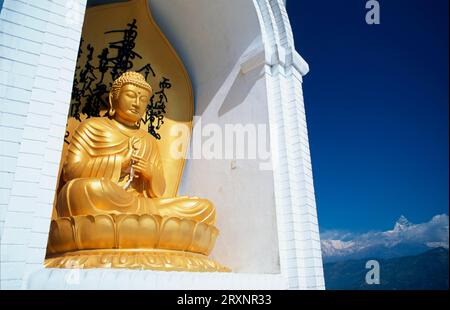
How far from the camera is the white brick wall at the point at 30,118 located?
1.79 m

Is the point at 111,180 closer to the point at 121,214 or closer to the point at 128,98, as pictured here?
the point at 121,214

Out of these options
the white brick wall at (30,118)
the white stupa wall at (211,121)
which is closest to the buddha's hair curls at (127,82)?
the white stupa wall at (211,121)

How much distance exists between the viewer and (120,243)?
2.62 m

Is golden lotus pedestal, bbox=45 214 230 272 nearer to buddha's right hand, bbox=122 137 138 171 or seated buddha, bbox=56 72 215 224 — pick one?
seated buddha, bbox=56 72 215 224

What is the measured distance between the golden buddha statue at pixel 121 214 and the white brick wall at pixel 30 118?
0.65 m

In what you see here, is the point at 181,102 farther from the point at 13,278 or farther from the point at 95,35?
the point at 13,278

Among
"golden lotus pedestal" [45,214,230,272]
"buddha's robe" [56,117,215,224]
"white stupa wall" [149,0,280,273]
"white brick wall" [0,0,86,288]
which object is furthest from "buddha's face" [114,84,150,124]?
"golden lotus pedestal" [45,214,230,272]

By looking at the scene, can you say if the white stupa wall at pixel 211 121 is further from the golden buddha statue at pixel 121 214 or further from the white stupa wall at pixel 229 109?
the golden buddha statue at pixel 121 214

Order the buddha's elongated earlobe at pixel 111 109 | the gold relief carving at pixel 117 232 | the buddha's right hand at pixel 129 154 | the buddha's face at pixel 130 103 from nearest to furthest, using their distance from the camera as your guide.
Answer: the gold relief carving at pixel 117 232
the buddha's right hand at pixel 129 154
the buddha's face at pixel 130 103
the buddha's elongated earlobe at pixel 111 109

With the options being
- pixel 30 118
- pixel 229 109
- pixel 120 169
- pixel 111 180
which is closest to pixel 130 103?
pixel 120 169

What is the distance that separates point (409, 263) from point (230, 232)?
597cm

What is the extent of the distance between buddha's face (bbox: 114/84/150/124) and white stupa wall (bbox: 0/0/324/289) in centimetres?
87
